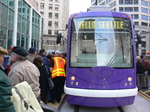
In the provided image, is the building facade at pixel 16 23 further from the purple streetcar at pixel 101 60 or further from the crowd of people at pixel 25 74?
Answer: the purple streetcar at pixel 101 60

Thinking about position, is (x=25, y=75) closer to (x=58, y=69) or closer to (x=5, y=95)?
(x=5, y=95)

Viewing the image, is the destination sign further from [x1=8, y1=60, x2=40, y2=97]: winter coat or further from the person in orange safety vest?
[x1=8, y1=60, x2=40, y2=97]: winter coat

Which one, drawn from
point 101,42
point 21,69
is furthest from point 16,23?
point 21,69

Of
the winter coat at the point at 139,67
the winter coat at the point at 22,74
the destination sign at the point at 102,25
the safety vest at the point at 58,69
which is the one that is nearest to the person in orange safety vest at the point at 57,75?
the safety vest at the point at 58,69

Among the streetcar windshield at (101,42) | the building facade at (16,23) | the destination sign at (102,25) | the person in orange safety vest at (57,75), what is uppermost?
the building facade at (16,23)

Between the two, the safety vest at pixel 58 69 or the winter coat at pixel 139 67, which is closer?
the safety vest at pixel 58 69

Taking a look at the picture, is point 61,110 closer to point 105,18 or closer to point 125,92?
point 125,92

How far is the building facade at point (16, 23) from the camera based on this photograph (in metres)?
17.4

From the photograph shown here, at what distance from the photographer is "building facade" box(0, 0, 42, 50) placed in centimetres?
1736

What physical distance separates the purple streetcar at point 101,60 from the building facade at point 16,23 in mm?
11833

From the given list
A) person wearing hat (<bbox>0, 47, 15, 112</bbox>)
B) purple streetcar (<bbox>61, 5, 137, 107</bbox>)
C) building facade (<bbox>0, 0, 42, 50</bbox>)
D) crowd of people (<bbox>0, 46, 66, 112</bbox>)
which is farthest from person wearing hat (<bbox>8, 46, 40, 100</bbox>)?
building facade (<bbox>0, 0, 42, 50</bbox>)

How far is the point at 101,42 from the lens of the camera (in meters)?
5.64

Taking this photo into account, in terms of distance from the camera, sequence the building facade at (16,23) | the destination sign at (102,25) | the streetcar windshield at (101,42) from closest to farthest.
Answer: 1. the streetcar windshield at (101,42)
2. the destination sign at (102,25)
3. the building facade at (16,23)

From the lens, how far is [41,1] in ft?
220
